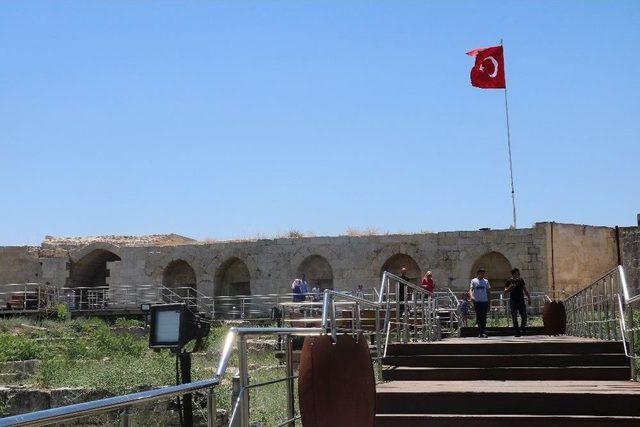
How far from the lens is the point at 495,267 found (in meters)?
30.1

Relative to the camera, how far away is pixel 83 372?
15242mm

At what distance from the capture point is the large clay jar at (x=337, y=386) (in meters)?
6.48

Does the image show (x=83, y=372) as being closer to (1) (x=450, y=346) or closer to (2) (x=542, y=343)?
(1) (x=450, y=346)

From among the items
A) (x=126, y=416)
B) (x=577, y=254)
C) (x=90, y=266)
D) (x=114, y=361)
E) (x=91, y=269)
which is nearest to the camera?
(x=126, y=416)

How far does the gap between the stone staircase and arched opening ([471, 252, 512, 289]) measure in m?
18.8

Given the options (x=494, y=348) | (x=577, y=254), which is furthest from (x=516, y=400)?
(x=577, y=254)

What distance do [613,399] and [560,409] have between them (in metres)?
0.52

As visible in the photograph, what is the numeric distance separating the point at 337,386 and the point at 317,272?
26014mm

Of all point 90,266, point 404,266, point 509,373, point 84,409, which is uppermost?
point 90,266

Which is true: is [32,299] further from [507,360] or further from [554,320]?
[507,360]

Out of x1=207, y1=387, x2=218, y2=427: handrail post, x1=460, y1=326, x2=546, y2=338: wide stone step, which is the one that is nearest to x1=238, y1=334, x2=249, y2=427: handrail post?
x1=207, y1=387, x2=218, y2=427: handrail post

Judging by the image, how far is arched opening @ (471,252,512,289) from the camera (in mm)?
29859

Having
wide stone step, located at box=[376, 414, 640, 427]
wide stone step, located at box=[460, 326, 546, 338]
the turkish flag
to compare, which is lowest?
wide stone step, located at box=[376, 414, 640, 427]

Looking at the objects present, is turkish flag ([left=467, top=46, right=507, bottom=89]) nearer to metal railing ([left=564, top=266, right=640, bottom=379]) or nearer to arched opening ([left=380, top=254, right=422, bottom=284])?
arched opening ([left=380, top=254, right=422, bottom=284])
